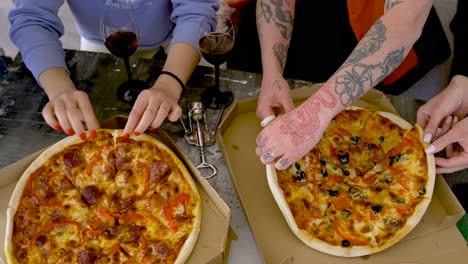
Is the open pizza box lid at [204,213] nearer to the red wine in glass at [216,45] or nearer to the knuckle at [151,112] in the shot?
the knuckle at [151,112]

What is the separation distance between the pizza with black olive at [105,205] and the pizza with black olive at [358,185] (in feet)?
1.42

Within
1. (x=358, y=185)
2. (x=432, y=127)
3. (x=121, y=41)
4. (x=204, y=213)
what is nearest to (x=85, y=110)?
(x=121, y=41)

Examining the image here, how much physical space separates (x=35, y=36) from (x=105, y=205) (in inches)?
34.3

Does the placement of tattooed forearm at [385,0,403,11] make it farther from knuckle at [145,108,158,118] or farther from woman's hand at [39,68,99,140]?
woman's hand at [39,68,99,140]

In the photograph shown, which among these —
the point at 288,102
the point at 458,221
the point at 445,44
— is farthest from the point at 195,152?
the point at 445,44

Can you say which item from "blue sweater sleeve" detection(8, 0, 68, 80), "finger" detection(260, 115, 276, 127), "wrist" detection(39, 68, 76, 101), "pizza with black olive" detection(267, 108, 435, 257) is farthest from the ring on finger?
"blue sweater sleeve" detection(8, 0, 68, 80)

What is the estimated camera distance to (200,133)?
6.07 feet

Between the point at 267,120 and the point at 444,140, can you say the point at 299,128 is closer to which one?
the point at 267,120

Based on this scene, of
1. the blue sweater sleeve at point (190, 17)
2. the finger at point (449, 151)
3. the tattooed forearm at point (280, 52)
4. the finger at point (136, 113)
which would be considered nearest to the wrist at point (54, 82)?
the finger at point (136, 113)

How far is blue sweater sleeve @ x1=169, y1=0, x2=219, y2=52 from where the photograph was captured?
1948mm

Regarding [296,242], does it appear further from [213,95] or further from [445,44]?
[445,44]

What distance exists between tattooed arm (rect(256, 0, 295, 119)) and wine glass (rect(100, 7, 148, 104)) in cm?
63

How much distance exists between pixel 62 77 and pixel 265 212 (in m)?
1.11

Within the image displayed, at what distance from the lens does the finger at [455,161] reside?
62.0 inches
